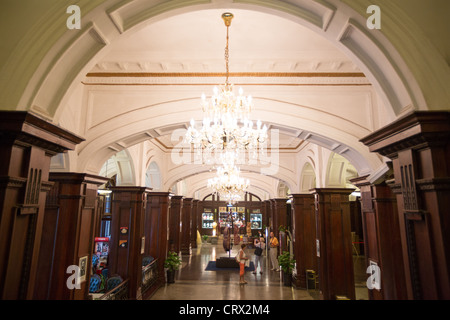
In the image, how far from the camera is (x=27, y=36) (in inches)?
90.7

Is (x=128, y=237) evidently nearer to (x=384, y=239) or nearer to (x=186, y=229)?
(x=384, y=239)

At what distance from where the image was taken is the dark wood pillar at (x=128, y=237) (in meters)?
7.76

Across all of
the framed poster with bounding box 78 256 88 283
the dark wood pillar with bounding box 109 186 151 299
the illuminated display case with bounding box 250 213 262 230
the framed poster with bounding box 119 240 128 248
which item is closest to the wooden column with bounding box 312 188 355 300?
the dark wood pillar with bounding box 109 186 151 299

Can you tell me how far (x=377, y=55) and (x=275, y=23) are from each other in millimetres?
1899

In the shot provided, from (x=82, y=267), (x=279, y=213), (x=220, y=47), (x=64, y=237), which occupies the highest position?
(x=220, y=47)

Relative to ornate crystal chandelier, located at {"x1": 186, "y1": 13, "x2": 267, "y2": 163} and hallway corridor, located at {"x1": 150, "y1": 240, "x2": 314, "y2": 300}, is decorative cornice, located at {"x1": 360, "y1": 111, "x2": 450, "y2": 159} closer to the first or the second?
ornate crystal chandelier, located at {"x1": 186, "y1": 13, "x2": 267, "y2": 163}

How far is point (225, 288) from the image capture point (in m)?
9.64

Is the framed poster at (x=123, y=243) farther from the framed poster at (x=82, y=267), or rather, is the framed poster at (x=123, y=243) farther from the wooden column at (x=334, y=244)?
the wooden column at (x=334, y=244)

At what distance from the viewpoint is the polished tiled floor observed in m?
8.63

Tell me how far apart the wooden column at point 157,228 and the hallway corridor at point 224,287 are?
110 cm

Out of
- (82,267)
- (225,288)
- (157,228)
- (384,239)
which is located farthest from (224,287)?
(384,239)

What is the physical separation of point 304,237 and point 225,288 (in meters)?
3.28

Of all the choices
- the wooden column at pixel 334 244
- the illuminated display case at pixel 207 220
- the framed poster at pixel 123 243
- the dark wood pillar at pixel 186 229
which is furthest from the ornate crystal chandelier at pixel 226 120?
the illuminated display case at pixel 207 220
